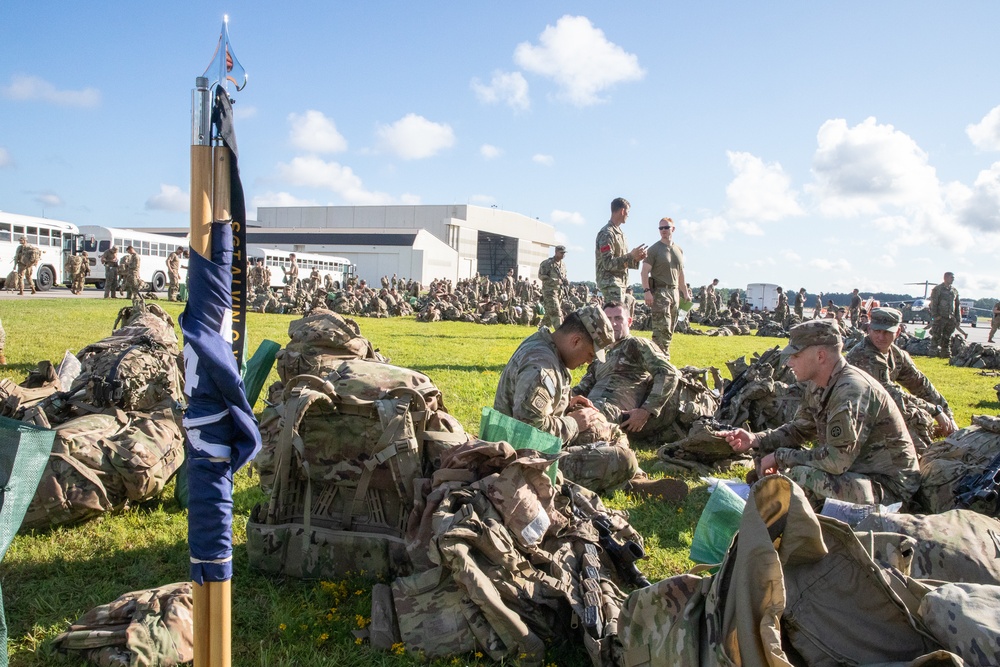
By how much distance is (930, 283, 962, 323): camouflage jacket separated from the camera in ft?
59.8

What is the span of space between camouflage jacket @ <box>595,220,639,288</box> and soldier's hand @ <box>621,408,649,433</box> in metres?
3.91

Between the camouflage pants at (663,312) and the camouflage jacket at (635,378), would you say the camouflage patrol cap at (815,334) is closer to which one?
the camouflage jacket at (635,378)

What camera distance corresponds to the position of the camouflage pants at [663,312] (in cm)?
1077

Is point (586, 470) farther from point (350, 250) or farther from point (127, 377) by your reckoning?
point (350, 250)

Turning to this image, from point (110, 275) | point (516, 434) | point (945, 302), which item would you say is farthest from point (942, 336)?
point (110, 275)

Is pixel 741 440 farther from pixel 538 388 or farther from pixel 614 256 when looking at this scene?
pixel 614 256

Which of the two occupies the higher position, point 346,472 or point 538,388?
point 538,388

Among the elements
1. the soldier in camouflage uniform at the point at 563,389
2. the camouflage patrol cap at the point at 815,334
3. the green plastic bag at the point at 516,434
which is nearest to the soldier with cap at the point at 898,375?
the camouflage patrol cap at the point at 815,334

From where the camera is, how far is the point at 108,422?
474 centimetres

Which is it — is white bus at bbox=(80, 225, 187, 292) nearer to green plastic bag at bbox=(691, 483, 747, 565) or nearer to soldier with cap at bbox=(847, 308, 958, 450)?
soldier with cap at bbox=(847, 308, 958, 450)

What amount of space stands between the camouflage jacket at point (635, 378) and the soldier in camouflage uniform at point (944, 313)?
15.6 meters

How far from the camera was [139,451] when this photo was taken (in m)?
4.61

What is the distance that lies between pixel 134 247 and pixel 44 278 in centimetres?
450

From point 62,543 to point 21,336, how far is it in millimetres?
10818
